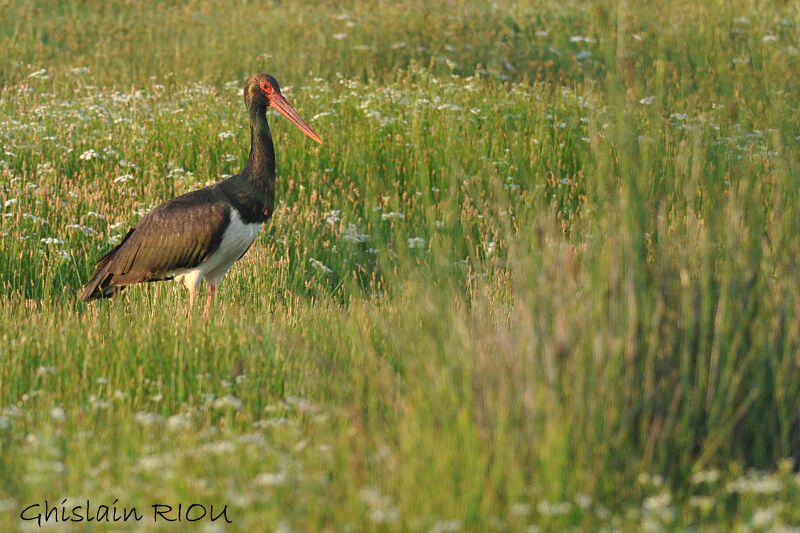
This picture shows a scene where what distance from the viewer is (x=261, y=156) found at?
7.14 meters

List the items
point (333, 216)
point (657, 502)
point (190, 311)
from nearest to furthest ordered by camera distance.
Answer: point (657, 502) < point (190, 311) < point (333, 216)

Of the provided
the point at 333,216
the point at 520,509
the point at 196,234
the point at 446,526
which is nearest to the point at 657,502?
the point at 520,509

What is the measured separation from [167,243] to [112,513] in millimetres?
3599

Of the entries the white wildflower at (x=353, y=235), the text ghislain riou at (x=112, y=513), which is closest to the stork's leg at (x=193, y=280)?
the white wildflower at (x=353, y=235)

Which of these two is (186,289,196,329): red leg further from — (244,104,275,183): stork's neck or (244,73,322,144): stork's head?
(244,73,322,144): stork's head

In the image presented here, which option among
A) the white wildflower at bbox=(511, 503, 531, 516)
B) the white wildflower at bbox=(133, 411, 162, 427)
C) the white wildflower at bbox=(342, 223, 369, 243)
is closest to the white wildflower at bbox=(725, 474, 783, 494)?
the white wildflower at bbox=(511, 503, 531, 516)

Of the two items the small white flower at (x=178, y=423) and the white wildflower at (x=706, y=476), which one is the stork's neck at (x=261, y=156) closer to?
the small white flower at (x=178, y=423)

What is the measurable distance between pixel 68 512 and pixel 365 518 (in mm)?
1044

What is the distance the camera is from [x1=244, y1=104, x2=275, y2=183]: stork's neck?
7.08m

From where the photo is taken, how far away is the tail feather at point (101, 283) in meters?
7.07

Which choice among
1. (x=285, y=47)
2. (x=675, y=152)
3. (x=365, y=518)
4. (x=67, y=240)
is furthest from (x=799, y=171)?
(x=285, y=47)

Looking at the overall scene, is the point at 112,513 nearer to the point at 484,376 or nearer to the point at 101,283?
the point at 484,376

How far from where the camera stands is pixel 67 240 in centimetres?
796

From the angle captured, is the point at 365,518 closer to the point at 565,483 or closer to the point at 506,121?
the point at 565,483
